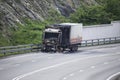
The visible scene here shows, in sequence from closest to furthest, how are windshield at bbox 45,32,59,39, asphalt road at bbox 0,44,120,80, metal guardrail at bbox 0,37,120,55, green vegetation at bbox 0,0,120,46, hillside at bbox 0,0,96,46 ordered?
asphalt road at bbox 0,44,120,80
metal guardrail at bbox 0,37,120,55
windshield at bbox 45,32,59,39
green vegetation at bbox 0,0,120,46
hillside at bbox 0,0,96,46

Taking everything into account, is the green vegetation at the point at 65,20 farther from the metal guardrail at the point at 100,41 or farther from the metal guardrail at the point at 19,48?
the metal guardrail at the point at 100,41

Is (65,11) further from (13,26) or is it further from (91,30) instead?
(13,26)

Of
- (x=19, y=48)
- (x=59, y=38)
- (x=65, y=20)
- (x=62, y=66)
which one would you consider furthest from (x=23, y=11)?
(x=62, y=66)

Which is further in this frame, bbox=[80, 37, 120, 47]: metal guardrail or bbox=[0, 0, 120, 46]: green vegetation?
bbox=[80, 37, 120, 47]: metal guardrail

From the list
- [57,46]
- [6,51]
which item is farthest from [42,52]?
[6,51]

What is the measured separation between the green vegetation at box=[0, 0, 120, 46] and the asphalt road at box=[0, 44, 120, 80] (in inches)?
217

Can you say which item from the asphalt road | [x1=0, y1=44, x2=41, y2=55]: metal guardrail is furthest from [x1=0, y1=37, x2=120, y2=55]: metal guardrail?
the asphalt road

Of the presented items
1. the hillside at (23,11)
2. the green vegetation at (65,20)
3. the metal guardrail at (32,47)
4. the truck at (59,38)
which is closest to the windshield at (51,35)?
the truck at (59,38)

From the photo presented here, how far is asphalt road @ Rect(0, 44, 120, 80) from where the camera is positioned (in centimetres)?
3428

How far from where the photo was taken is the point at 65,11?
240ft

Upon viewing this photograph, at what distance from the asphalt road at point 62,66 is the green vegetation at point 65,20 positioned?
5509mm

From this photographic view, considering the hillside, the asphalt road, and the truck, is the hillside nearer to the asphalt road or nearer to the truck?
the truck

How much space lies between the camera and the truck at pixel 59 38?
51.3 meters

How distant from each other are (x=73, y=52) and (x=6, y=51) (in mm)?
8595
